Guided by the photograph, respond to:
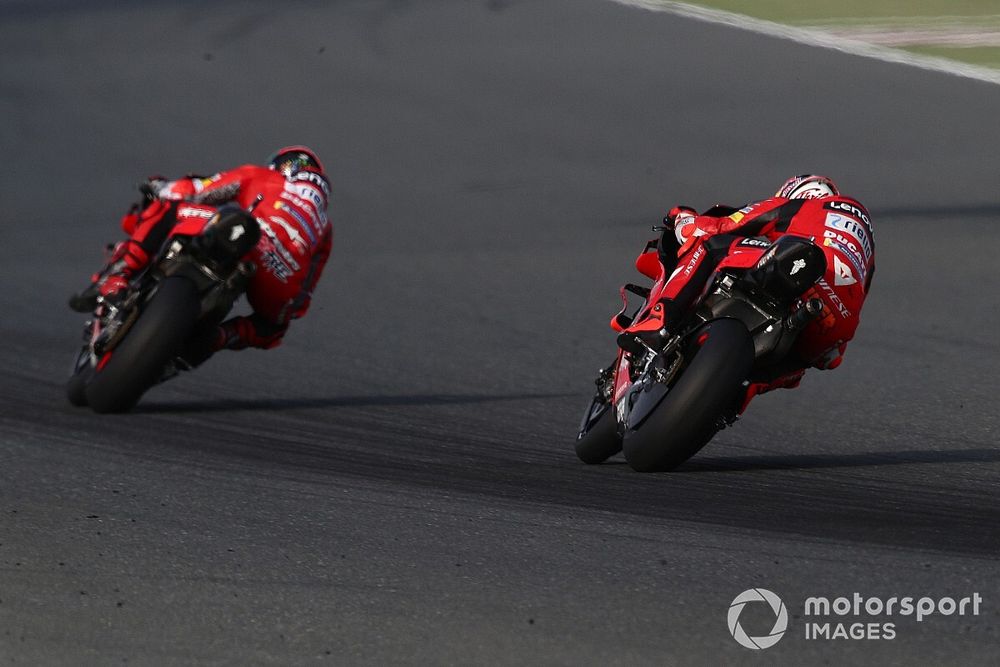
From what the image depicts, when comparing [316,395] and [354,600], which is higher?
[354,600]

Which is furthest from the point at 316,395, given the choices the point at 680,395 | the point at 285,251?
the point at 680,395

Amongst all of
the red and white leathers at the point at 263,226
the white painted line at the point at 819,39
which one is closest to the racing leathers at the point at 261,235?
the red and white leathers at the point at 263,226

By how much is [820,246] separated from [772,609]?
80.7 inches

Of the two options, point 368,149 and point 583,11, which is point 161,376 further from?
point 583,11

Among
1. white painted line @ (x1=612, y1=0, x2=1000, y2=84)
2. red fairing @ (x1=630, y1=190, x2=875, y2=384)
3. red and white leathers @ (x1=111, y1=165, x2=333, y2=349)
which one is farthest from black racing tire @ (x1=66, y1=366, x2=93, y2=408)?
white painted line @ (x1=612, y1=0, x2=1000, y2=84)

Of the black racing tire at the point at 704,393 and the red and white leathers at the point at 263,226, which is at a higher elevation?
the black racing tire at the point at 704,393

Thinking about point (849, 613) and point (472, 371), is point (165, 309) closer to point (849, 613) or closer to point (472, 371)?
point (472, 371)

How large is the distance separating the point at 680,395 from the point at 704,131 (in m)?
10.0

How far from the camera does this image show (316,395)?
330 inches

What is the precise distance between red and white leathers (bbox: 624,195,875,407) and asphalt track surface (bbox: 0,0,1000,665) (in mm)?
486

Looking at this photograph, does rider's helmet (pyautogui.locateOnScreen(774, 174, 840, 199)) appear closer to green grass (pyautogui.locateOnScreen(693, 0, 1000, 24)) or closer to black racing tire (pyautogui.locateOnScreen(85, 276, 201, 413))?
black racing tire (pyautogui.locateOnScreen(85, 276, 201, 413))

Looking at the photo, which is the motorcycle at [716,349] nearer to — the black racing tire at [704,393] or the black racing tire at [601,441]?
the black racing tire at [704,393]

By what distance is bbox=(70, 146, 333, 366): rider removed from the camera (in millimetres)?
7574

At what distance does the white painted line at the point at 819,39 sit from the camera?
602 inches
